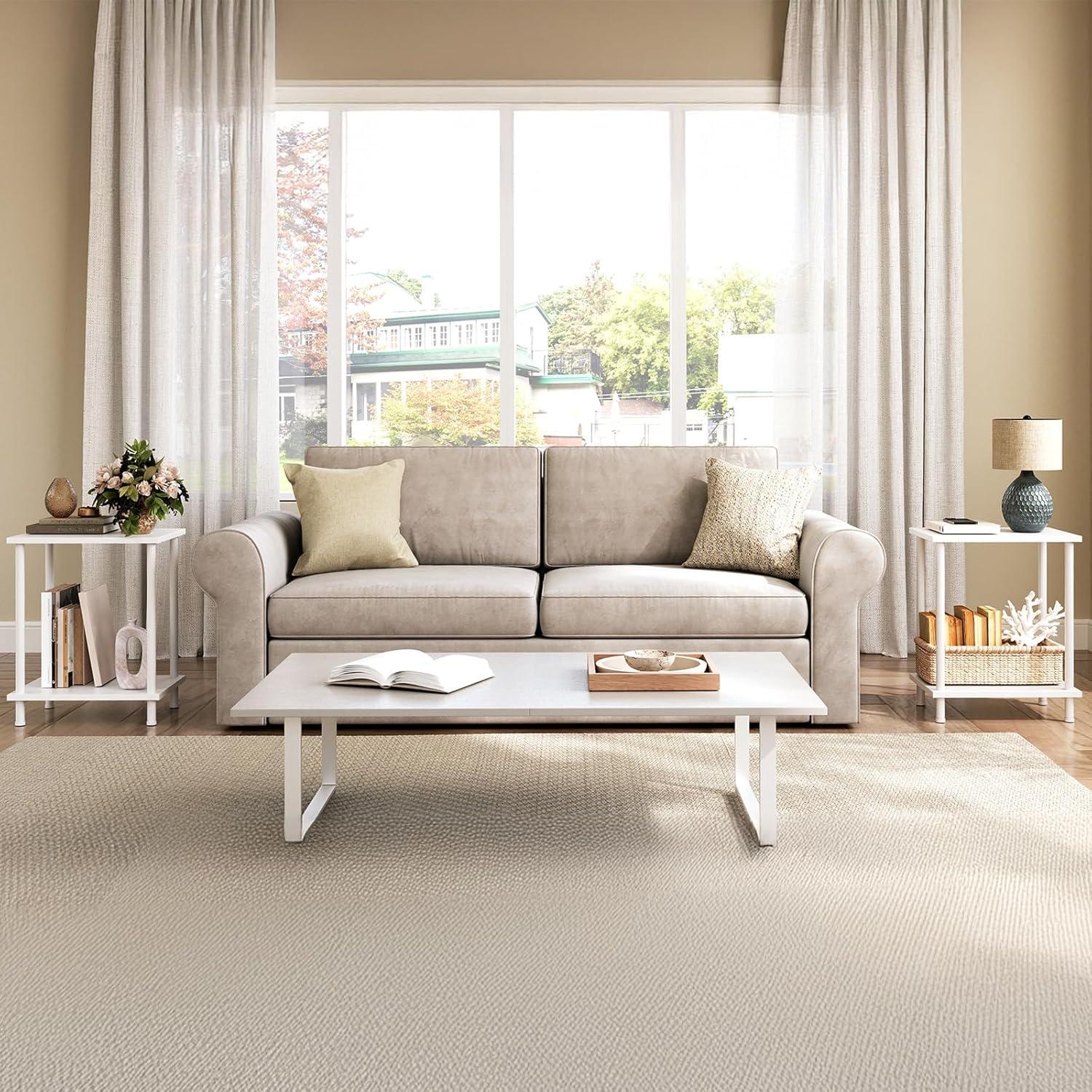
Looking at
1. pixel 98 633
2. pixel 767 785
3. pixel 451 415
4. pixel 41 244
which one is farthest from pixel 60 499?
pixel 767 785

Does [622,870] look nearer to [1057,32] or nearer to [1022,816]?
[1022,816]

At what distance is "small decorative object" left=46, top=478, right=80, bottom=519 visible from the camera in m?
3.95

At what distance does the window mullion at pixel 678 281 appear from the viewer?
195 inches

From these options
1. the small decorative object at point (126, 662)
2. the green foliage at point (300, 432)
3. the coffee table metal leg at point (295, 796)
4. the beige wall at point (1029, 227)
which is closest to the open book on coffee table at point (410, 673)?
the coffee table metal leg at point (295, 796)

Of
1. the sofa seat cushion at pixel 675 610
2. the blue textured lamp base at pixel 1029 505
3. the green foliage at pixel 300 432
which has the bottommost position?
the sofa seat cushion at pixel 675 610

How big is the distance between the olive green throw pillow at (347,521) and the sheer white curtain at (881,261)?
1.96 metres

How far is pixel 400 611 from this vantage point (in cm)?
363

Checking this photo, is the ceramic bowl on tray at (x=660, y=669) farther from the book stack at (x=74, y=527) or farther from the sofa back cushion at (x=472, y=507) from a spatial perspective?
the book stack at (x=74, y=527)

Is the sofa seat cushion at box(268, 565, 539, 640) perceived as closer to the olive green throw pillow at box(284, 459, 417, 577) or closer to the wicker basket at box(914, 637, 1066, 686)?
the olive green throw pillow at box(284, 459, 417, 577)

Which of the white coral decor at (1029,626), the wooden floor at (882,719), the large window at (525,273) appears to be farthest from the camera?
the large window at (525,273)

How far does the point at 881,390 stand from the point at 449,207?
6.90ft

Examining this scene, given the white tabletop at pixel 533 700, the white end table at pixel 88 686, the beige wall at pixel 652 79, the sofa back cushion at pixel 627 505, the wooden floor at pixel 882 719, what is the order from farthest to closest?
the beige wall at pixel 652 79 < the sofa back cushion at pixel 627 505 < the white end table at pixel 88 686 < the wooden floor at pixel 882 719 < the white tabletop at pixel 533 700

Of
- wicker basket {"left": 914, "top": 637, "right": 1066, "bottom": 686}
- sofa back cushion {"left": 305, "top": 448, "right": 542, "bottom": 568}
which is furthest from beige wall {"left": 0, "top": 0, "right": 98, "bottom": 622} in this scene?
wicker basket {"left": 914, "top": 637, "right": 1066, "bottom": 686}

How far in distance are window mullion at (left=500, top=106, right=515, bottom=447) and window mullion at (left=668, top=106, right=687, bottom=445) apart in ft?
2.36
